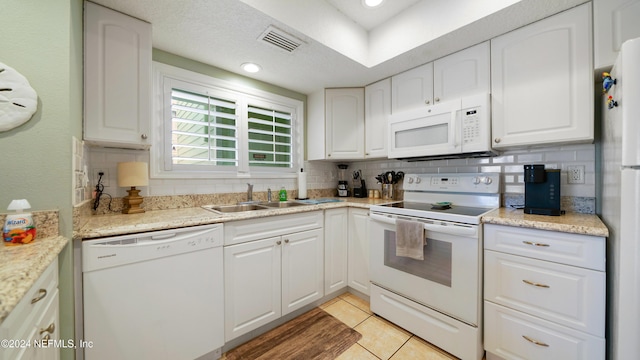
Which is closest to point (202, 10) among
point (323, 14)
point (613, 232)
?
point (323, 14)

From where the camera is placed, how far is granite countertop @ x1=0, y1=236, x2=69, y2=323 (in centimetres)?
57

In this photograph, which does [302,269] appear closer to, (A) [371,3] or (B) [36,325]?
(B) [36,325]

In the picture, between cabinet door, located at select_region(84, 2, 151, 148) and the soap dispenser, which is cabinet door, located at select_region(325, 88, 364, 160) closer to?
cabinet door, located at select_region(84, 2, 151, 148)

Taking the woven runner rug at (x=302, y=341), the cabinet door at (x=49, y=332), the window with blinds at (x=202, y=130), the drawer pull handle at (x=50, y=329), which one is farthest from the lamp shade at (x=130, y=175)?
the woven runner rug at (x=302, y=341)

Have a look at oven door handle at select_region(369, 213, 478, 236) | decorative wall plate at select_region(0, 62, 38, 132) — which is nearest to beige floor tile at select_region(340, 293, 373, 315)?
oven door handle at select_region(369, 213, 478, 236)

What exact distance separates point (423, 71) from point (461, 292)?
1.85 metres

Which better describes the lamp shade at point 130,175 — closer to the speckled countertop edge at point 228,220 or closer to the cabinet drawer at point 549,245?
the speckled countertop edge at point 228,220

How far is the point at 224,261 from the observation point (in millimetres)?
1597

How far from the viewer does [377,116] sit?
8.47 feet

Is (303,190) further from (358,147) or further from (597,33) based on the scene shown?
(597,33)

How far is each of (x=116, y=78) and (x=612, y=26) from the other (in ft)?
9.80

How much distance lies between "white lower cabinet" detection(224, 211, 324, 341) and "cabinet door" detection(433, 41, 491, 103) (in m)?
1.54

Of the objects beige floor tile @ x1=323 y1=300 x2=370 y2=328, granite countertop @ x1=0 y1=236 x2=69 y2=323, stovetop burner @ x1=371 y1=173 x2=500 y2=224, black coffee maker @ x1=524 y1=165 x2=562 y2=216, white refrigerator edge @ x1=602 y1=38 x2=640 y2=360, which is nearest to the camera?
granite countertop @ x1=0 y1=236 x2=69 y2=323

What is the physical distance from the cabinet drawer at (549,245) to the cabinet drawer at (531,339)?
1.19 ft
